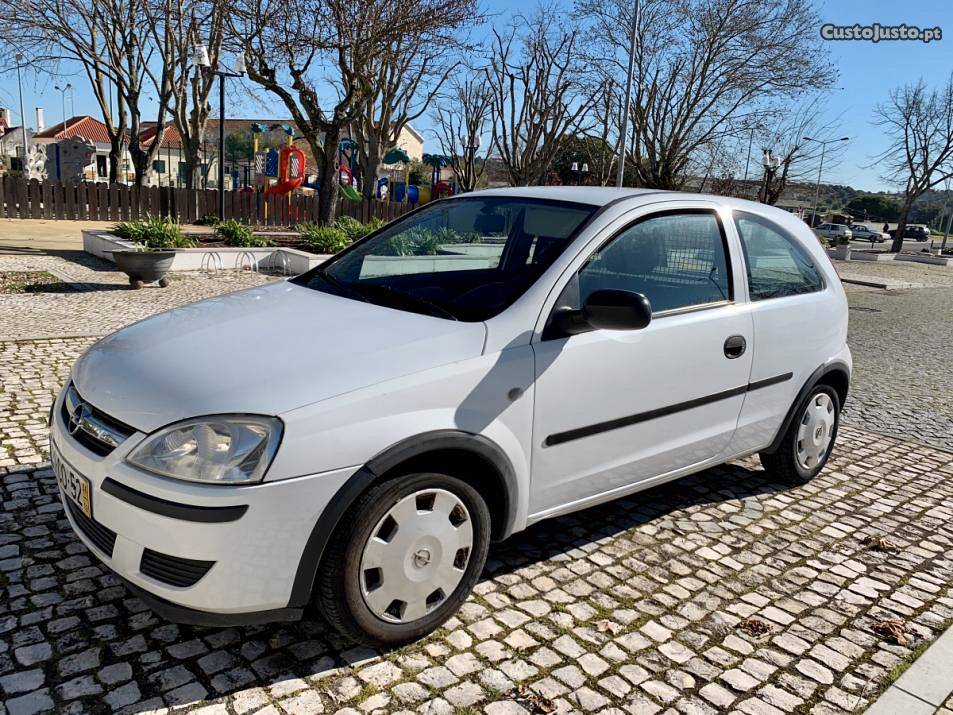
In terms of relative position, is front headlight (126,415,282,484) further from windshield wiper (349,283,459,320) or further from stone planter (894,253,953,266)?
stone planter (894,253,953,266)

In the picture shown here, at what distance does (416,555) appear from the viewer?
2.80 m

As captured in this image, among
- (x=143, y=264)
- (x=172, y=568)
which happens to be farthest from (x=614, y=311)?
(x=143, y=264)

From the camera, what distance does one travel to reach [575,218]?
11.5ft

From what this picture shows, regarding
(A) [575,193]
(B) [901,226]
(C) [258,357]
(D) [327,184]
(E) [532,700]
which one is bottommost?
(E) [532,700]

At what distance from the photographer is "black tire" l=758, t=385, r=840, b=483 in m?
4.56

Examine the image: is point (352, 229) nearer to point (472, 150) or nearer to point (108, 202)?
point (108, 202)

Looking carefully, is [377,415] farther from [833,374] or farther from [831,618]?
[833,374]

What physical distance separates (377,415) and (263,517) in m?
0.49

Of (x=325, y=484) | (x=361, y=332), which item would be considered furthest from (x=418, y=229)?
(x=325, y=484)

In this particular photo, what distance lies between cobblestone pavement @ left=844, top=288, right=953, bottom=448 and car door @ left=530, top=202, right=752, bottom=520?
10.9 feet

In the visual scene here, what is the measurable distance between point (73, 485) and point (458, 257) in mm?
1971

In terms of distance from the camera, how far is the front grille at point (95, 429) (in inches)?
103

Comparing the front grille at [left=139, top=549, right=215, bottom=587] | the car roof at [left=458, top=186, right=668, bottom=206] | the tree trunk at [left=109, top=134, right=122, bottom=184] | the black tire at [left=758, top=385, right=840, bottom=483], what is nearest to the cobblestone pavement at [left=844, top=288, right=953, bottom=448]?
the black tire at [left=758, top=385, right=840, bottom=483]

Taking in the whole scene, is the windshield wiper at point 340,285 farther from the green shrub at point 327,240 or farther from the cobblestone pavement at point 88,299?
the green shrub at point 327,240
